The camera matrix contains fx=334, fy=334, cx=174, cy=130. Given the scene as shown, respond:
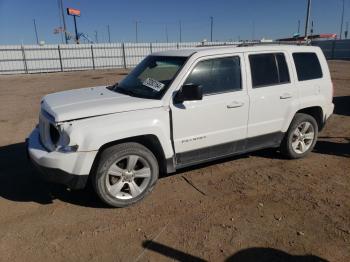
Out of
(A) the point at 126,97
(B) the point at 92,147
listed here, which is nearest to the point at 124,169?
(B) the point at 92,147

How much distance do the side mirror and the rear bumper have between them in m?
1.25

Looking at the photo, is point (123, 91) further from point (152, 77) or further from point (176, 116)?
point (176, 116)

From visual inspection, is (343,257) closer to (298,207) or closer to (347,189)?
(298,207)

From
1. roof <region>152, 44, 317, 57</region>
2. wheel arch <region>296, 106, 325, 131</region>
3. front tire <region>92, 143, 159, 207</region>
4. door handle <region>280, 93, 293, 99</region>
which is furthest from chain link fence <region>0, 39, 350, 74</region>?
front tire <region>92, 143, 159, 207</region>

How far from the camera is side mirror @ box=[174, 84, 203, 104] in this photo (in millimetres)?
4082

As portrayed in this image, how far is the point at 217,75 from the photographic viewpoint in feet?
15.0

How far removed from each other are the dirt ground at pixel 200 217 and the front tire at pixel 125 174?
0.16 metres

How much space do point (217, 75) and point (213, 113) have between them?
54 cm

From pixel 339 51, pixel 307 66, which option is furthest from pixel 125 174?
pixel 339 51

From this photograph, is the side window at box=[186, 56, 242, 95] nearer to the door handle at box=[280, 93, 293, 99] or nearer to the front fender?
the front fender

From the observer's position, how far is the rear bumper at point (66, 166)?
3686 millimetres

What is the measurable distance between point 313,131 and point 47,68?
2913 cm

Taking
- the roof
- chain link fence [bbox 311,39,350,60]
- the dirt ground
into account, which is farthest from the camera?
chain link fence [bbox 311,39,350,60]

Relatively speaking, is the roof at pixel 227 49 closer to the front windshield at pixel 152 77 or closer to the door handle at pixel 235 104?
the front windshield at pixel 152 77
